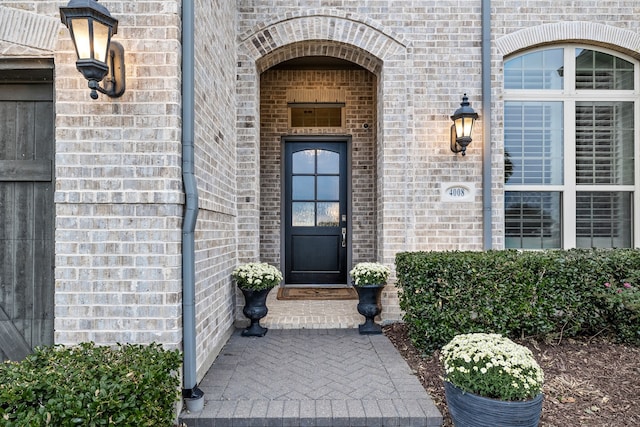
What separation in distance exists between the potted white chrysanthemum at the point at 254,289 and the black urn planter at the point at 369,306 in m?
0.91

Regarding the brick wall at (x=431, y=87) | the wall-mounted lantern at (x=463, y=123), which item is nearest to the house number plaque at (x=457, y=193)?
the brick wall at (x=431, y=87)

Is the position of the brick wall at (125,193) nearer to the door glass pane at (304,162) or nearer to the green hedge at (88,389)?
the green hedge at (88,389)

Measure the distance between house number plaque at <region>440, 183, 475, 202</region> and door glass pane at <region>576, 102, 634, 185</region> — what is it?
52.6 inches

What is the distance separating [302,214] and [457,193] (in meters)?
2.39

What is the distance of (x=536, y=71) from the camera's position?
14.1 ft

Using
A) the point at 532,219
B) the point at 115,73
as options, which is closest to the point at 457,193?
the point at 532,219

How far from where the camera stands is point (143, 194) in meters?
2.29

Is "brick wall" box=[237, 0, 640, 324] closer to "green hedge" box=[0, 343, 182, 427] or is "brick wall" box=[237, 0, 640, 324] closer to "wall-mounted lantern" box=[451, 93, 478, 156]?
"wall-mounted lantern" box=[451, 93, 478, 156]

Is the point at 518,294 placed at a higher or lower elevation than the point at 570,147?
lower

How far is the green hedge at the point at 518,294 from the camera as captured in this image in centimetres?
318

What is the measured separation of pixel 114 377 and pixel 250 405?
36.4 inches

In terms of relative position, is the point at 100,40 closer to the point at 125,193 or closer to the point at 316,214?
the point at 125,193

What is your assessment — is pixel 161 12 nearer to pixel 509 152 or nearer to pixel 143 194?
pixel 143 194

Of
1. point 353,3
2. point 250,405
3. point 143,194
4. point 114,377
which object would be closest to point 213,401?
point 250,405
